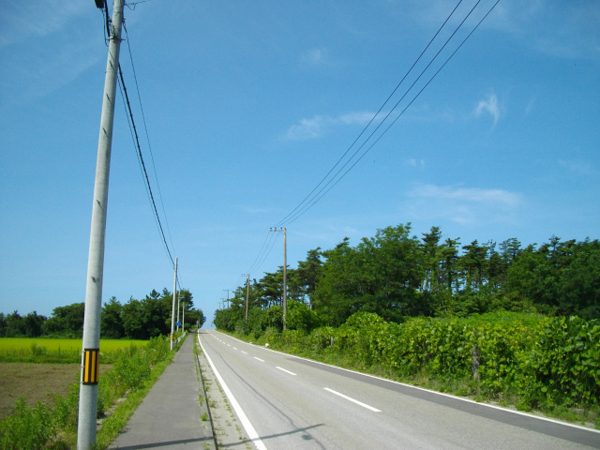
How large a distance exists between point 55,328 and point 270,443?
10327 centimetres

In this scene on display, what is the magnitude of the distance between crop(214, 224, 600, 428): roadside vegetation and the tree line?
15cm

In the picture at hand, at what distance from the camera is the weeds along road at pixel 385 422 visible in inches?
255

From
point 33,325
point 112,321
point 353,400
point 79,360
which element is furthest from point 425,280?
point 33,325

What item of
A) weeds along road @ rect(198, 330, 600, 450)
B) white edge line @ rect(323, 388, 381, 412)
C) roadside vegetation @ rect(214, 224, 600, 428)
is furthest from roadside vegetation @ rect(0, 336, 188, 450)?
roadside vegetation @ rect(214, 224, 600, 428)

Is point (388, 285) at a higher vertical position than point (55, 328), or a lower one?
higher

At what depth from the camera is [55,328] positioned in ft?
306

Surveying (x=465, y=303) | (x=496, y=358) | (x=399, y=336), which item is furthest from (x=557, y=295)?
(x=496, y=358)

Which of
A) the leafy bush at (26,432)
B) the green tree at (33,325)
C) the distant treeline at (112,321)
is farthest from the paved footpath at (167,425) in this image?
the green tree at (33,325)

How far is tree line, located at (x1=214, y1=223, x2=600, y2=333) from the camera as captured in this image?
4734 centimetres

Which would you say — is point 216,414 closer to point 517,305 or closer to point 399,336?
point 399,336

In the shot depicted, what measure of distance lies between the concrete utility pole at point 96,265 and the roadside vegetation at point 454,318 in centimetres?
846

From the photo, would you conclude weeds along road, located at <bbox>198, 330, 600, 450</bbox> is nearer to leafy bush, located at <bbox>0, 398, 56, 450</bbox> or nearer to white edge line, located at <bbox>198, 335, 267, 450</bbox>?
white edge line, located at <bbox>198, 335, 267, 450</bbox>

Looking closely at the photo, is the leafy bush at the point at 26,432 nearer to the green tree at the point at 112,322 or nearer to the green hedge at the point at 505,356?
the green hedge at the point at 505,356

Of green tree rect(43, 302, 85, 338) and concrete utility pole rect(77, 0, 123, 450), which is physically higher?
concrete utility pole rect(77, 0, 123, 450)
